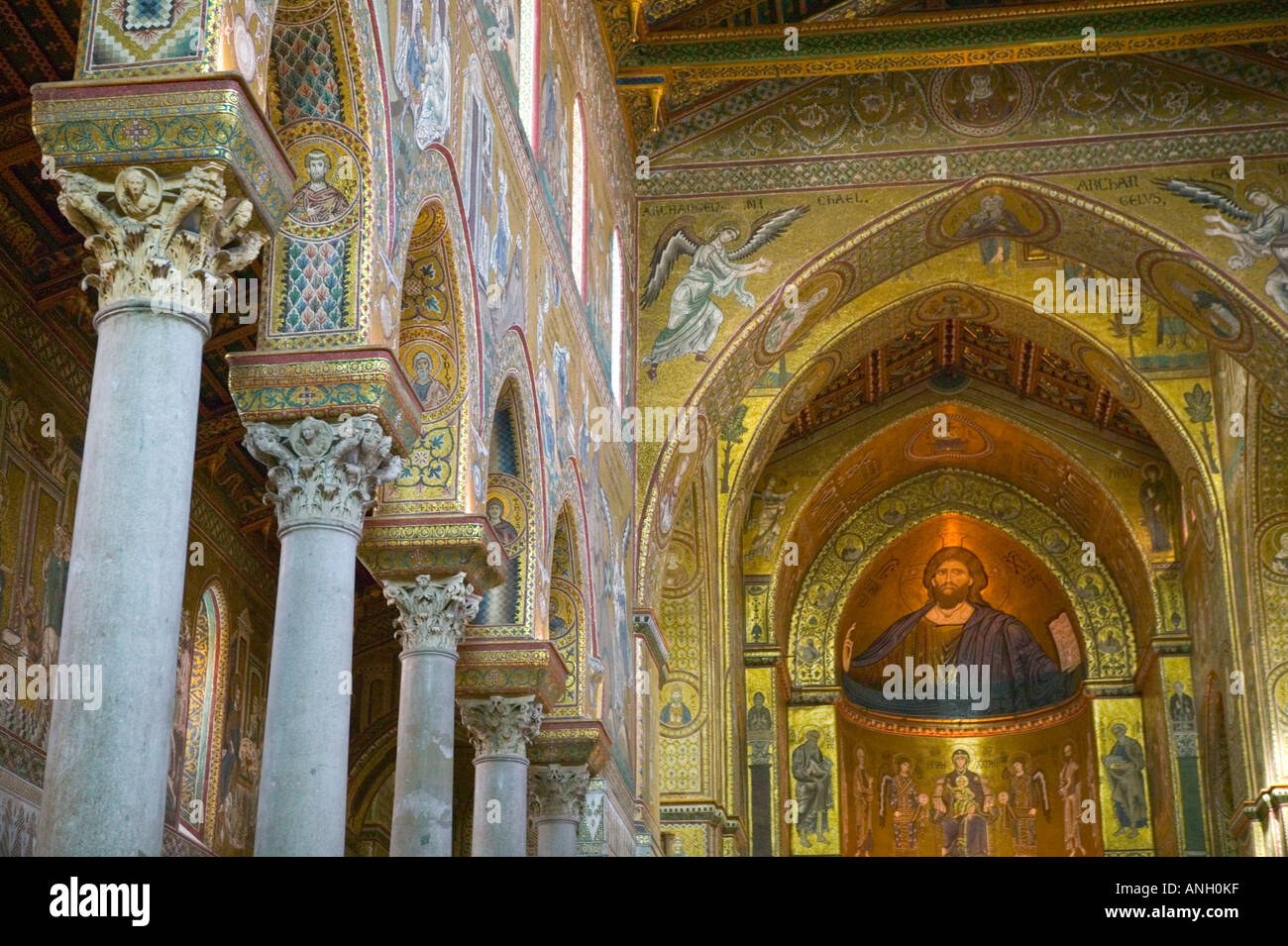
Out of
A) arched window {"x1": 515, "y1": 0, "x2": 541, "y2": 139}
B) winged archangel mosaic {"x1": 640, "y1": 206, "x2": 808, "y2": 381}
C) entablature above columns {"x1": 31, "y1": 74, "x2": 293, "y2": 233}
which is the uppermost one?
winged archangel mosaic {"x1": 640, "y1": 206, "x2": 808, "y2": 381}

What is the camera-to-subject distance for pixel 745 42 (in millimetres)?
18328

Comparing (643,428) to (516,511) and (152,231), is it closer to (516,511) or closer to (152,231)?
(516,511)

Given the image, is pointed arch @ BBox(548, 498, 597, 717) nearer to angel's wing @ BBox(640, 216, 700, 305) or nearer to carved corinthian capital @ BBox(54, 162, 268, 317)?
angel's wing @ BBox(640, 216, 700, 305)

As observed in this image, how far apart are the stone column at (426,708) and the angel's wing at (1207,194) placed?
11073 millimetres

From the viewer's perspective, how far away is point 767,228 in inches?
771

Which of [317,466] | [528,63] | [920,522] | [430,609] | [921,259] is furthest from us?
[920,522]

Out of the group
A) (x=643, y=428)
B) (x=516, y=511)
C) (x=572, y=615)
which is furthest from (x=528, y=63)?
(x=643, y=428)

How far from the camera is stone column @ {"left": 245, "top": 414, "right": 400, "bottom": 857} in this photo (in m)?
8.04

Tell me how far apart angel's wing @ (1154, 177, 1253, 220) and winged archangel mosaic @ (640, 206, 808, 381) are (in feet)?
12.8

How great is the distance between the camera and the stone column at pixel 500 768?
494 inches

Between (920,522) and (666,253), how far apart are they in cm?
1088

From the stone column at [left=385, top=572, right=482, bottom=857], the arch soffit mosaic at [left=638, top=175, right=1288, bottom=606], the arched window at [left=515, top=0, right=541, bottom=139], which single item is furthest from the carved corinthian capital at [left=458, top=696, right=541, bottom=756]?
the arch soffit mosaic at [left=638, top=175, right=1288, bottom=606]
